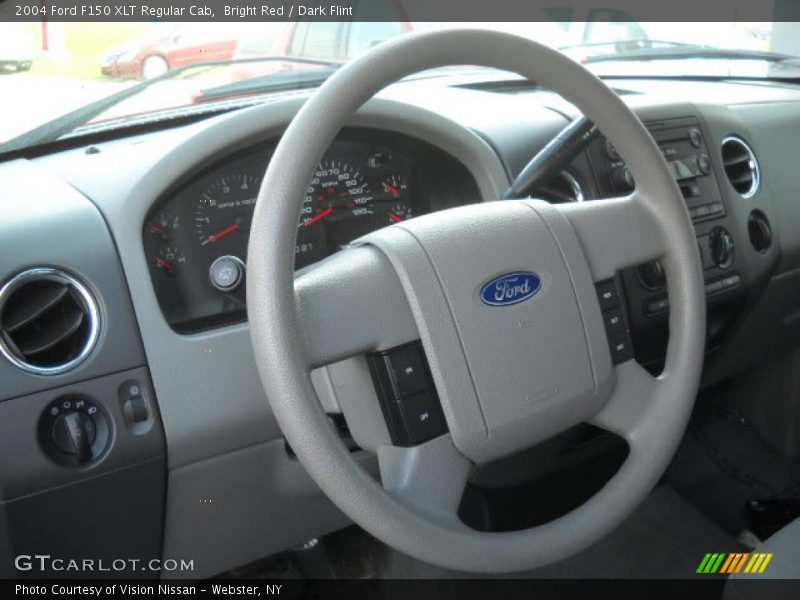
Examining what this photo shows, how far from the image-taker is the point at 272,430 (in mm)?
1542

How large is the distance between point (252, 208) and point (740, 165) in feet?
4.07

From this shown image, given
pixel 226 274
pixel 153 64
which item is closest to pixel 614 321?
pixel 226 274

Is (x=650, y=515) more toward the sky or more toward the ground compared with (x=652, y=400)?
more toward the ground

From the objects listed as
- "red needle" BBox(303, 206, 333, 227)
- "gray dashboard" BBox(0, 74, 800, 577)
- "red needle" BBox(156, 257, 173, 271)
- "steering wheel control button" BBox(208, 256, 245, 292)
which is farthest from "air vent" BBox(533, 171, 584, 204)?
"red needle" BBox(156, 257, 173, 271)

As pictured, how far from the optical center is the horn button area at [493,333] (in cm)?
118

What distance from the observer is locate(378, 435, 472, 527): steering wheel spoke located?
3.87 feet

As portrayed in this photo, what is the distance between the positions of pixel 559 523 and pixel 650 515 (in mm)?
1267

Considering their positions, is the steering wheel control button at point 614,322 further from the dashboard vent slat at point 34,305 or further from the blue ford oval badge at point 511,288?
the dashboard vent slat at point 34,305

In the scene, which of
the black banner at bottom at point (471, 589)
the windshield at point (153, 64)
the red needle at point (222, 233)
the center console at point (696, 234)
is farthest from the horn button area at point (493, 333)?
the black banner at bottom at point (471, 589)

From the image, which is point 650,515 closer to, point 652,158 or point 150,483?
point 652,158

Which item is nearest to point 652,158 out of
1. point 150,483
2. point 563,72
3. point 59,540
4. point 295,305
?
point 563,72

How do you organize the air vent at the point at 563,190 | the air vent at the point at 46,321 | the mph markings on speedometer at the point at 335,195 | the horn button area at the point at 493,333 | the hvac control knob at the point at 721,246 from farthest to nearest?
the hvac control knob at the point at 721,246 < the air vent at the point at 563,190 < the mph markings on speedometer at the point at 335,195 < the air vent at the point at 46,321 < the horn button area at the point at 493,333

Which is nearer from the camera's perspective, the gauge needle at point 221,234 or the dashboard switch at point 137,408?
the dashboard switch at point 137,408

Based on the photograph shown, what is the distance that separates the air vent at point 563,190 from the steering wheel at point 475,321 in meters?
0.39
